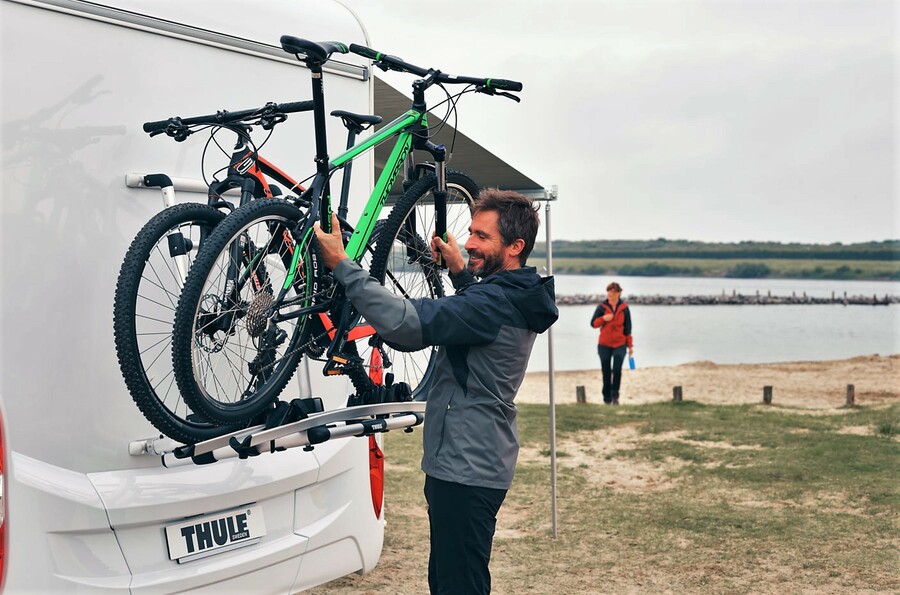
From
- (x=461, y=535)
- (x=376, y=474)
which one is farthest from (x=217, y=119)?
(x=376, y=474)

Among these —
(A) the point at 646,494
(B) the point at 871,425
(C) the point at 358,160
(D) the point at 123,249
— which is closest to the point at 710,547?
(A) the point at 646,494

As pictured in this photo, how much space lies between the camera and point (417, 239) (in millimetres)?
3578

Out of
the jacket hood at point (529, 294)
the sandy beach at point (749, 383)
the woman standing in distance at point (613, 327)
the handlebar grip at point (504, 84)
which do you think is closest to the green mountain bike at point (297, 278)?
the handlebar grip at point (504, 84)

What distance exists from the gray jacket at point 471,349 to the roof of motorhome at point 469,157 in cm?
176

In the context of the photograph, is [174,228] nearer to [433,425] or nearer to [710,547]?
[433,425]

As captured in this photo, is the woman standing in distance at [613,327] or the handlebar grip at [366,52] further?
the woman standing in distance at [613,327]

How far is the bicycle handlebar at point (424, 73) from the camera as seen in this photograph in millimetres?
3268

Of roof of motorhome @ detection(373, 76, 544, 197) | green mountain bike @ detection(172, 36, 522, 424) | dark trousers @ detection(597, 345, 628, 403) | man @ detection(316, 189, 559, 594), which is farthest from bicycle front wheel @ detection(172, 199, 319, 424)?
dark trousers @ detection(597, 345, 628, 403)

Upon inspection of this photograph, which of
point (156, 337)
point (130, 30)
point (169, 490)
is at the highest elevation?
point (130, 30)

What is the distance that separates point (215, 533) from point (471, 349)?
3.61 feet

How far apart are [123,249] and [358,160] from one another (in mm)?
1214

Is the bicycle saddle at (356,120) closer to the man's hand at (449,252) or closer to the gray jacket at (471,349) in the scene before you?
the man's hand at (449,252)

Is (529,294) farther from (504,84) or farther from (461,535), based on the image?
(504,84)

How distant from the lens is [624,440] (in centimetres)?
977
